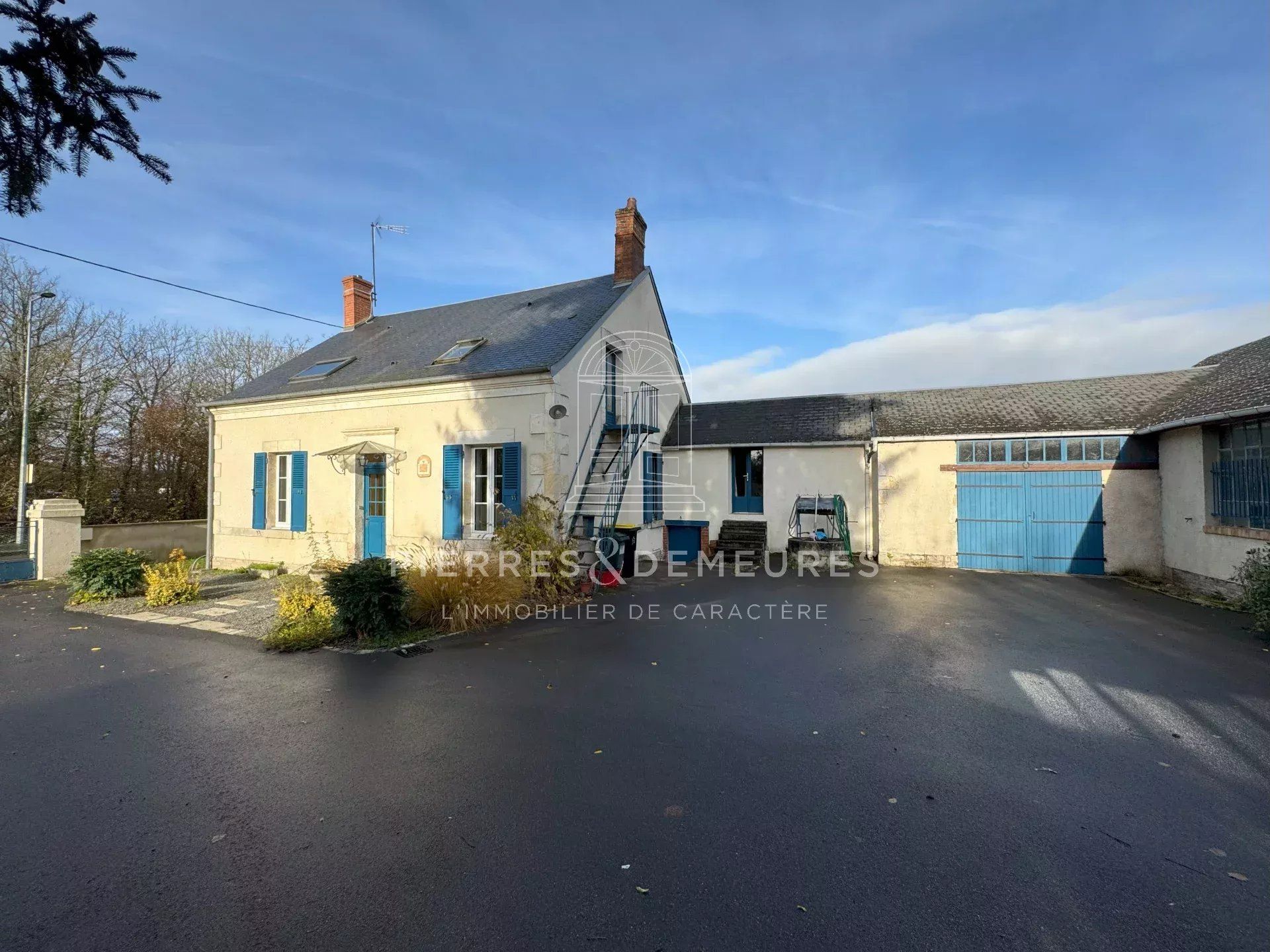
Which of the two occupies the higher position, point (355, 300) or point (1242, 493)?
point (355, 300)

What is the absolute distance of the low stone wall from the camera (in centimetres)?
1323

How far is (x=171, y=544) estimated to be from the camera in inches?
593

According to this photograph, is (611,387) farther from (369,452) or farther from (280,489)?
(280,489)

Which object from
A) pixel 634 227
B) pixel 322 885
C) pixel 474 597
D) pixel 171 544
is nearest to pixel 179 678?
pixel 474 597

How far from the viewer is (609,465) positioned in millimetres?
11930

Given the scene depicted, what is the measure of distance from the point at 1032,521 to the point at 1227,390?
3745 mm

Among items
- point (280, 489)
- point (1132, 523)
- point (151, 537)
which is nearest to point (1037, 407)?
point (1132, 523)

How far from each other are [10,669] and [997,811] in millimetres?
8551

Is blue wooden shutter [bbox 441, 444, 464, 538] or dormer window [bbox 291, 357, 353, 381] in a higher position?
dormer window [bbox 291, 357, 353, 381]

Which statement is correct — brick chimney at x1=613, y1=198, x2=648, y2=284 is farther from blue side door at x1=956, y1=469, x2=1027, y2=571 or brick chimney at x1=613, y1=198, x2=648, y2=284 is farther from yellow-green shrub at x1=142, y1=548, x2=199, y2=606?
yellow-green shrub at x1=142, y1=548, x2=199, y2=606

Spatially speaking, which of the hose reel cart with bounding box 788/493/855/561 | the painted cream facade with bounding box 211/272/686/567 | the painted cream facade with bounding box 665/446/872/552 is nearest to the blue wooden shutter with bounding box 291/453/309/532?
the painted cream facade with bounding box 211/272/686/567

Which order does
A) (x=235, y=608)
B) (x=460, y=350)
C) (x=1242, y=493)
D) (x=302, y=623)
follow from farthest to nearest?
(x=460, y=350) → (x=235, y=608) → (x=1242, y=493) → (x=302, y=623)

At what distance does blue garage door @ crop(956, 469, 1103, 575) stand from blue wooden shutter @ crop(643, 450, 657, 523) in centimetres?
687

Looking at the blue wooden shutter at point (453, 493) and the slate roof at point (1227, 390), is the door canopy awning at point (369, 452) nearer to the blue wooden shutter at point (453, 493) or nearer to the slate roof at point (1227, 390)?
the blue wooden shutter at point (453, 493)
